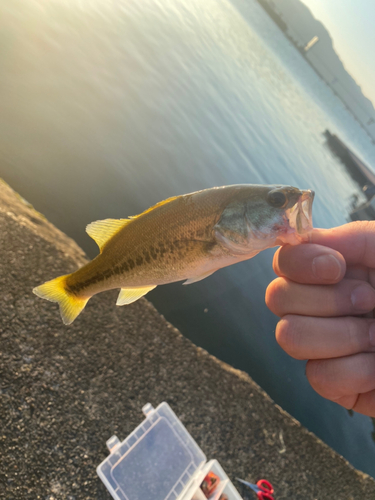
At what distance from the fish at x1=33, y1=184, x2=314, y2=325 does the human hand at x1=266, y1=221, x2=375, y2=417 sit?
0.22 m

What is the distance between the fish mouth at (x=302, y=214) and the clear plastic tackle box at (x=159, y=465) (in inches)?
135

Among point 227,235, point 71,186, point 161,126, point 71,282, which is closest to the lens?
point 227,235

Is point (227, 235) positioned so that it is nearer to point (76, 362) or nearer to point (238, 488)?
point (76, 362)

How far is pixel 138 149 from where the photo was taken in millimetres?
8578

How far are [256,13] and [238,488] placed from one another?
310 feet

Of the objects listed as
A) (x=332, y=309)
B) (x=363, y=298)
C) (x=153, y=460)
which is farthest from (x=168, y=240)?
(x=153, y=460)

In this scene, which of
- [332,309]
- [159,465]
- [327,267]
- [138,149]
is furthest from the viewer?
[138,149]

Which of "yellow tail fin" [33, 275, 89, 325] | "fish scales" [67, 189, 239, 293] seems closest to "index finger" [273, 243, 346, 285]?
"fish scales" [67, 189, 239, 293]

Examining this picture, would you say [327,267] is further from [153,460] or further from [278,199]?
[153,460]

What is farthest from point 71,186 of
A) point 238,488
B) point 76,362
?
point 238,488

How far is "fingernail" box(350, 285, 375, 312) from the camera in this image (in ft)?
5.61

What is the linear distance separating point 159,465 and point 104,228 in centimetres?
350

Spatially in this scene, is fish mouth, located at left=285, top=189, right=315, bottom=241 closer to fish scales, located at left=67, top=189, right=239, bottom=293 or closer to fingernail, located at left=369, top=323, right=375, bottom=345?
fish scales, located at left=67, top=189, right=239, bottom=293

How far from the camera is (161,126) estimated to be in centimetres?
1025
